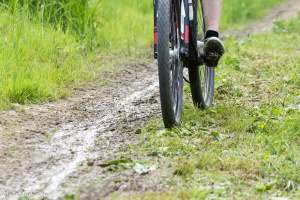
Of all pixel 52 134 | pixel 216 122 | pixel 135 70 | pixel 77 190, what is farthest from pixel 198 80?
pixel 135 70

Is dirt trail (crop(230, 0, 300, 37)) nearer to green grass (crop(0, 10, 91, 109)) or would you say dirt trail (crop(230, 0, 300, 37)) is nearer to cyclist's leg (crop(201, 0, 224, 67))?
green grass (crop(0, 10, 91, 109))

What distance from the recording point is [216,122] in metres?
5.09

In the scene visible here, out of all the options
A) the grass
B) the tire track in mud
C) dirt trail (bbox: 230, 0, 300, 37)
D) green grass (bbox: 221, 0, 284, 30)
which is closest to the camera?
the tire track in mud

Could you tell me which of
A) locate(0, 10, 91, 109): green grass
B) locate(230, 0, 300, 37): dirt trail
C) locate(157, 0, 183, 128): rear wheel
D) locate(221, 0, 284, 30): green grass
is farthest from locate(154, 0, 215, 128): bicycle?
locate(221, 0, 284, 30): green grass

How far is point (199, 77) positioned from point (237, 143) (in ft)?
2.80

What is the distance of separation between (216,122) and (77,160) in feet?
3.95

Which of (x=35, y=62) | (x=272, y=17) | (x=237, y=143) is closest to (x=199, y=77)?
(x=237, y=143)

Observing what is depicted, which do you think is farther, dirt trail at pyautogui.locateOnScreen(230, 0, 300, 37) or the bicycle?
dirt trail at pyautogui.locateOnScreen(230, 0, 300, 37)

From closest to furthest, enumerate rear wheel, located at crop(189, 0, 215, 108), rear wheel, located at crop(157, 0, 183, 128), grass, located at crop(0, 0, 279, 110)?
rear wheel, located at crop(157, 0, 183, 128) → rear wheel, located at crop(189, 0, 215, 108) → grass, located at crop(0, 0, 279, 110)

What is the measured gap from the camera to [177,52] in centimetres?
480

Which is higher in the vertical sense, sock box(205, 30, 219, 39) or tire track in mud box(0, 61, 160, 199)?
sock box(205, 30, 219, 39)

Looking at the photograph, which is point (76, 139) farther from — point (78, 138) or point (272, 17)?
point (272, 17)

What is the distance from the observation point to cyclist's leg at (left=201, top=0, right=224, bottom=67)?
5.05 metres

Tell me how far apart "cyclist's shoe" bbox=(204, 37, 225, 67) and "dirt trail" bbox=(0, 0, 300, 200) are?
1.83 ft
